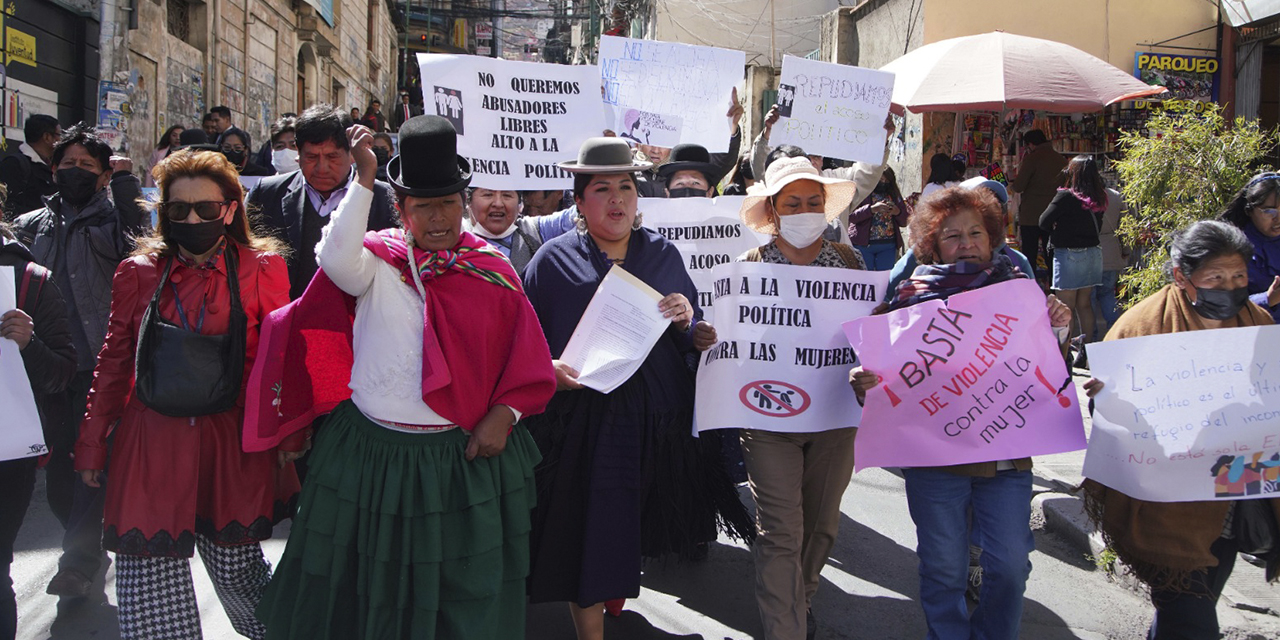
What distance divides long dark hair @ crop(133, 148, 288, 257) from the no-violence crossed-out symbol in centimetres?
197

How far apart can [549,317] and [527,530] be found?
36.6 inches

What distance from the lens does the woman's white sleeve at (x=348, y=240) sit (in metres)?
2.84

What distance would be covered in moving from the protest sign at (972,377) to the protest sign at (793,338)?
358mm

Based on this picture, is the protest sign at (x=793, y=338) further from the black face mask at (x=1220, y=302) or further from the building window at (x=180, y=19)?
the building window at (x=180, y=19)

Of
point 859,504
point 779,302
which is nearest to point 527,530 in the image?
point 779,302

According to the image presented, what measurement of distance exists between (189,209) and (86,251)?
215cm

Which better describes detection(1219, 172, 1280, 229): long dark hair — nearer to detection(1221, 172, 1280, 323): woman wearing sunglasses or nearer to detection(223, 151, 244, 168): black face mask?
detection(1221, 172, 1280, 323): woman wearing sunglasses

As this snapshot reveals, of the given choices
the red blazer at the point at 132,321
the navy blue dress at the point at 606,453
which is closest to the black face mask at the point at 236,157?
the red blazer at the point at 132,321

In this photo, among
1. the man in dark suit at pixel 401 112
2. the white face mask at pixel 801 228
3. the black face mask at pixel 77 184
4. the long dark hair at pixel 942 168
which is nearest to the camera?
the white face mask at pixel 801 228

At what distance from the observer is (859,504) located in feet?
20.4

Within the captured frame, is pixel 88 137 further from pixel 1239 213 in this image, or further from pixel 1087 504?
pixel 1239 213

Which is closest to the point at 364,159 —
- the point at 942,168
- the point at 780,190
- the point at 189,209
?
the point at 189,209

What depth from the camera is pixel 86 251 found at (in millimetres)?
4969

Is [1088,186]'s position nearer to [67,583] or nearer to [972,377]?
[972,377]
